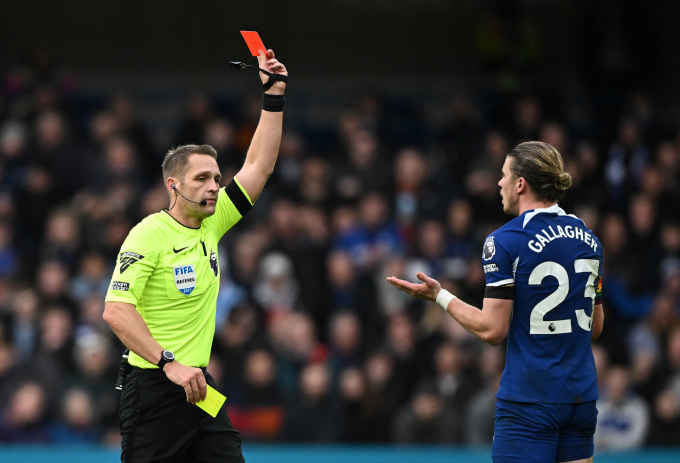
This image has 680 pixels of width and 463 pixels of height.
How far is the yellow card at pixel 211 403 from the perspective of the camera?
509 centimetres

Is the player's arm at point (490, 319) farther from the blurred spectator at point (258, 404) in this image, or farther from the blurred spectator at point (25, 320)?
the blurred spectator at point (25, 320)

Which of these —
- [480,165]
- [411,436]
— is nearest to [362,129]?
[480,165]

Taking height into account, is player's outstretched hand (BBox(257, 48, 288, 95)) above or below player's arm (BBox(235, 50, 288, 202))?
above

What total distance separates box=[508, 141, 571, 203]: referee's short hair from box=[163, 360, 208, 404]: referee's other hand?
181 cm

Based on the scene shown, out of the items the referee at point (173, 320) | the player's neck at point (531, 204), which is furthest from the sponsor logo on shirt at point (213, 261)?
the player's neck at point (531, 204)

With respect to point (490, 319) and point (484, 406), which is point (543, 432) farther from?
point (484, 406)

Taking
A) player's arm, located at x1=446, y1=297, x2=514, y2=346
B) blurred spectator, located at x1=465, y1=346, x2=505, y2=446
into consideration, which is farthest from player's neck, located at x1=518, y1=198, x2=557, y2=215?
blurred spectator, located at x1=465, y1=346, x2=505, y2=446

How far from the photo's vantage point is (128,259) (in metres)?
5.02

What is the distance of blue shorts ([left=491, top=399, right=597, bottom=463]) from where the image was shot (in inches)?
181

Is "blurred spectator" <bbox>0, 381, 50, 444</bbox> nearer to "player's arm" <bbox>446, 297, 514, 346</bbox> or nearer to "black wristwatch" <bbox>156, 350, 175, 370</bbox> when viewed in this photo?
"black wristwatch" <bbox>156, 350, 175, 370</bbox>

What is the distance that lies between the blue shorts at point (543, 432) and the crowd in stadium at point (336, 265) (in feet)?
16.2

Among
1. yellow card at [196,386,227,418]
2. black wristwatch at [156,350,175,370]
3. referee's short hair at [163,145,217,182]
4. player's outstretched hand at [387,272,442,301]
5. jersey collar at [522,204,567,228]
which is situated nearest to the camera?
jersey collar at [522,204,567,228]

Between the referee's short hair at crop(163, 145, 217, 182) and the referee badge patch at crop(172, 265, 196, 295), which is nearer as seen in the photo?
the referee badge patch at crop(172, 265, 196, 295)

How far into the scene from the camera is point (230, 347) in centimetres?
1000
